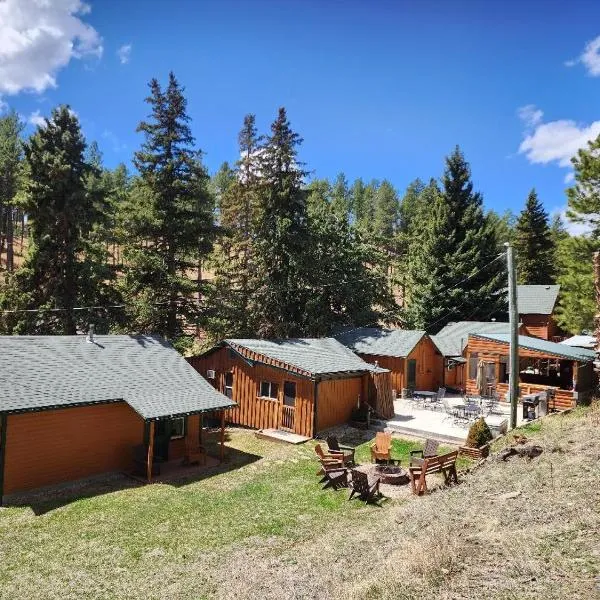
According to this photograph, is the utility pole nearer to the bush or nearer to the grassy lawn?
the bush

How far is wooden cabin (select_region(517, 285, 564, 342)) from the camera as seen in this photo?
135 ft

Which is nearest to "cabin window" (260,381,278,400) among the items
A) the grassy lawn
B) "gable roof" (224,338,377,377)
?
"gable roof" (224,338,377,377)

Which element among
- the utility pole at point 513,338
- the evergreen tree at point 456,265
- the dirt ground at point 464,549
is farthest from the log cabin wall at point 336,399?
the evergreen tree at point 456,265

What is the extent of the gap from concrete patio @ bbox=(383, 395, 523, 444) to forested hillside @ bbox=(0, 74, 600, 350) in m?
7.09

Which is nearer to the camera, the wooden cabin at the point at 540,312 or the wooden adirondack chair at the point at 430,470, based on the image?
the wooden adirondack chair at the point at 430,470

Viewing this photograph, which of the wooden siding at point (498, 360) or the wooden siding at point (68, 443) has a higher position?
the wooden siding at point (498, 360)

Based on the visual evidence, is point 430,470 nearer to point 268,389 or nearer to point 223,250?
point 268,389

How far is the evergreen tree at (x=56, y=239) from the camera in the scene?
24.6m

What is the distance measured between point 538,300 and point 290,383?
3006 centimetres

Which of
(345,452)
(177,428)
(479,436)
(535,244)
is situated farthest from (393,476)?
(535,244)

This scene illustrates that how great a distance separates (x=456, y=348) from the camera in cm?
3253

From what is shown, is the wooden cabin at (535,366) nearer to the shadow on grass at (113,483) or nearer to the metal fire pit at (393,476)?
the metal fire pit at (393,476)

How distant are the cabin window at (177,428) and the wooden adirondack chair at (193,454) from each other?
30 centimetres

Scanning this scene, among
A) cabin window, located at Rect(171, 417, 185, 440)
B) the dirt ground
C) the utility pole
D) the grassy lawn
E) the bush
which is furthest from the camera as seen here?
the utility pole
